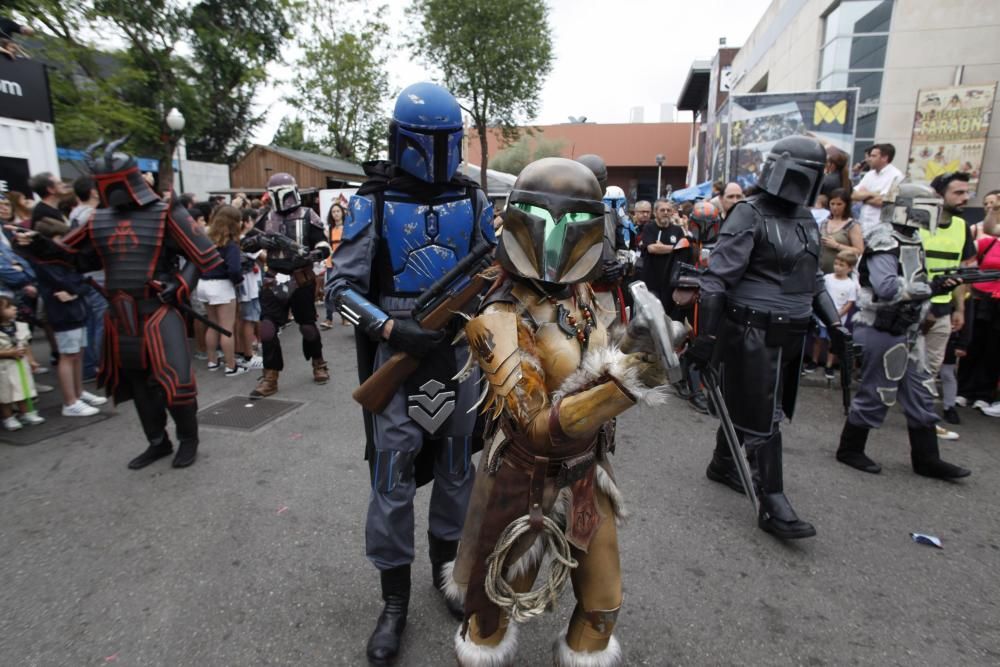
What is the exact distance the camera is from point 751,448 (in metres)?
3.38

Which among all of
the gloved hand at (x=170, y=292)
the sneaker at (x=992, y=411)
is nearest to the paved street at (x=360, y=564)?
the sneaker at (x=992, y=411)

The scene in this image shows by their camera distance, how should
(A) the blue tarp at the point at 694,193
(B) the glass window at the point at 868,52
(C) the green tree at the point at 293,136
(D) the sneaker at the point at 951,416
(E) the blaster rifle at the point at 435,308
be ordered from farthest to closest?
1. (C) the green tree at the point at 293,136
2. (B) the glass window at the point at 868,52
3. (A) the blue tarp at the point at 694,193
4. (D) the sneaker at the point at 951,416
5. (E) the blaster rifle at the point at 435,308

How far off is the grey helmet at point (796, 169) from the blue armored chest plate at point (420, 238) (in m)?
1.91

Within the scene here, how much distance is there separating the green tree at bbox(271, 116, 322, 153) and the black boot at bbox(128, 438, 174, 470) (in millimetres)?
37491

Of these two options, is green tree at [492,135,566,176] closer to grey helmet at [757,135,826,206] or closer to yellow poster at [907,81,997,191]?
yellow poster at [907,81,997,191]

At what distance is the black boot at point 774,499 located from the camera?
314 centimetres

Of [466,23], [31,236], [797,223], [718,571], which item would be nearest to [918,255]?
[797,223]

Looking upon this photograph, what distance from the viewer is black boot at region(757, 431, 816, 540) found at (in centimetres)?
314

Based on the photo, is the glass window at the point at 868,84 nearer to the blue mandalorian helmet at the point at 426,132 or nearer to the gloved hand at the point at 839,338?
the gloved hand at the point at 839,338

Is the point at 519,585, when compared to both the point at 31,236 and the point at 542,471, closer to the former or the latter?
the point at 542,471

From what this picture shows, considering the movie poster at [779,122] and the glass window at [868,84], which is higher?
the glass window at [868,84]

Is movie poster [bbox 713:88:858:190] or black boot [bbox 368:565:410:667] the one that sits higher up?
movie poster [bbox 713:88:858:190]

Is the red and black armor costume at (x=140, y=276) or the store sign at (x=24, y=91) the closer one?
the red and black armor costume at (x=140, y=276)

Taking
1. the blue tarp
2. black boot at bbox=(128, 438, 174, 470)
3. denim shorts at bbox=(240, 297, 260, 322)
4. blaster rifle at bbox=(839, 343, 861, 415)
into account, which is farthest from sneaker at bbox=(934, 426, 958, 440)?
the blue tarp
